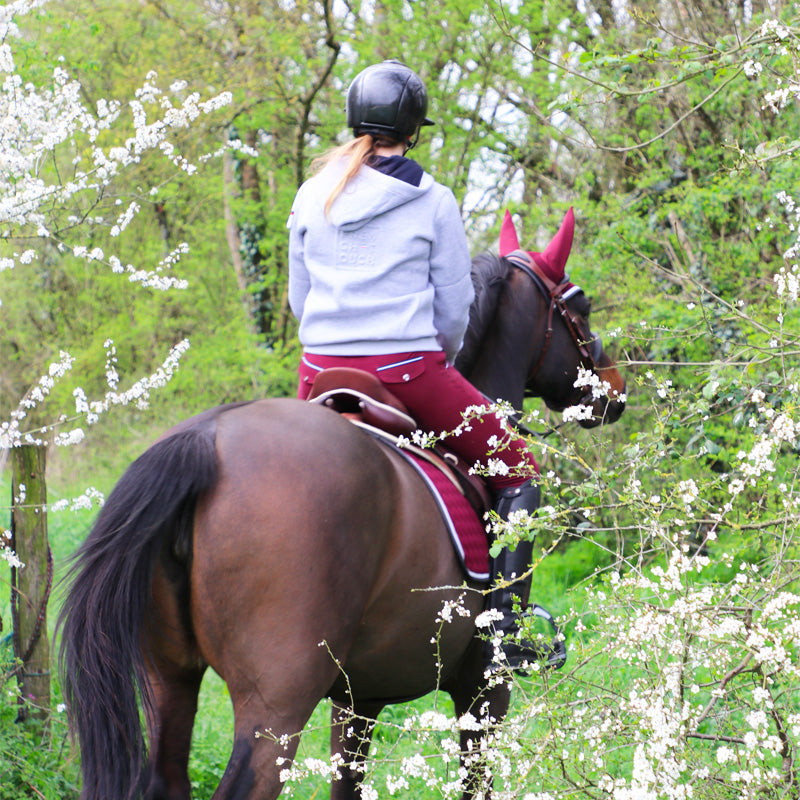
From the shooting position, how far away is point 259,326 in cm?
1091

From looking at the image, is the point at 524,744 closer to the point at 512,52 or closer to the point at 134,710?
the point at 134,710

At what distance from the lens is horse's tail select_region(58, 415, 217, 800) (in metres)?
2.37

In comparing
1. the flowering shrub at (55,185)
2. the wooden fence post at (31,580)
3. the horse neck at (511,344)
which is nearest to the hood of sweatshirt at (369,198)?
the horse neck at (511,344)

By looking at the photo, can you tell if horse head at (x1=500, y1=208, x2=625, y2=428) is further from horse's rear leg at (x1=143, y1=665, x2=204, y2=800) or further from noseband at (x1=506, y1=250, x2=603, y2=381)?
horse's rear leg at (x1=143, y1=665, x2=204, y2=800)

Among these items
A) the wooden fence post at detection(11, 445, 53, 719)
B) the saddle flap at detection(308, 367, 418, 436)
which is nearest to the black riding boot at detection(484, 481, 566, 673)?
the saddle flap at detection(308, 367, 418, 436)

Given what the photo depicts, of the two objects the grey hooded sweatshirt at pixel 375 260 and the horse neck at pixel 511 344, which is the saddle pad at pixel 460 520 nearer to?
the grey hooded sweatshirt at pixel 375 260

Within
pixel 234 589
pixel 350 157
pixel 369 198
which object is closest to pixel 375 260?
pixel 369 198

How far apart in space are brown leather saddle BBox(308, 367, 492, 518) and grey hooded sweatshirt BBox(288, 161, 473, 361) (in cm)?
11

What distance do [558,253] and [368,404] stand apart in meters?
1.51

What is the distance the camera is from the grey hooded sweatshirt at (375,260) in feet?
9.97

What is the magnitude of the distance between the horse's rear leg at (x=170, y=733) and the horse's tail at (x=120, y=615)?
0.17m

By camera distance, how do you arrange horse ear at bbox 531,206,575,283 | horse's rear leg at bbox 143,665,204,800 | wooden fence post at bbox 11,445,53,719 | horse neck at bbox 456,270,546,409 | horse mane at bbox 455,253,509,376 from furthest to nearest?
1. wooden fence post at bbox 11,445,53,719
2. horse ear at bbox 531,206,575,283
3. horse neck at bbox 456,270,546,409
4. horse mane at bbox 455,253,509,376
5. horse's rear leg at bbox 143,665,204,800

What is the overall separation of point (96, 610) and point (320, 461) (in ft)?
2.28

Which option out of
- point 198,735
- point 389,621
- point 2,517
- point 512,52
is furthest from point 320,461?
point 2,517
